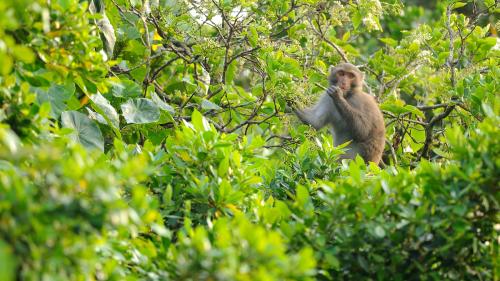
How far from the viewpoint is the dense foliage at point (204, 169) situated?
2330mm

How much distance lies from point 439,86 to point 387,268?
3742 mm

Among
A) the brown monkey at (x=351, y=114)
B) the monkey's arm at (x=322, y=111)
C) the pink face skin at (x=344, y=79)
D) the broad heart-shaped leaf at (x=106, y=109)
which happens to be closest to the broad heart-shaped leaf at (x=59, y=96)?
the broad heart-shaped leaf at (x=106, y=109)

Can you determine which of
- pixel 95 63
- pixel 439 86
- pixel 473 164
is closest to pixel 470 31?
pixel 439 86

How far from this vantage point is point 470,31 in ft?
23.2

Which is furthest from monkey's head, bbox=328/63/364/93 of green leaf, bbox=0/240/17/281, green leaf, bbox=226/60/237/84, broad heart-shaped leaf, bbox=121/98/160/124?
green leaf, bbox=0/240/17/281

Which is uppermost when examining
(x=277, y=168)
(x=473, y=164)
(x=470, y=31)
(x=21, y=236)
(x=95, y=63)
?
(x=470, y=31)

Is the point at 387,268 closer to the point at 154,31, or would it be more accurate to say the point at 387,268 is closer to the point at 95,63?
the point at 95,63

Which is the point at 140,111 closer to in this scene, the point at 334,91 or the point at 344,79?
the point at 334,91

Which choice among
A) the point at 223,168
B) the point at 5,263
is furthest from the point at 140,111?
the point at 5,263

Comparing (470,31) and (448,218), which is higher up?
(470,31)

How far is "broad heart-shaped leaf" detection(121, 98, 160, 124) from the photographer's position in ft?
→ 17.0

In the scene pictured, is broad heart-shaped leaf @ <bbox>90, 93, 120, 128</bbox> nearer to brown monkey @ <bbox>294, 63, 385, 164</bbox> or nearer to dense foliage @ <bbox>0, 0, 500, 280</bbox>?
dense foliage @ <bbox>0, 0, 500, 280</bbox>

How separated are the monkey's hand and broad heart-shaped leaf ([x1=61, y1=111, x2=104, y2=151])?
350 centimetres

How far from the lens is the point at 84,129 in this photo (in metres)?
4.75
